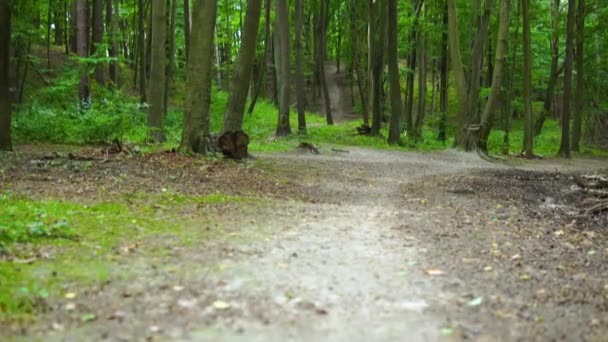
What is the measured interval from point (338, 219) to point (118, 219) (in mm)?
2673

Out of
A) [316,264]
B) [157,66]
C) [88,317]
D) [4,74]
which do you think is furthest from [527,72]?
[88,317]

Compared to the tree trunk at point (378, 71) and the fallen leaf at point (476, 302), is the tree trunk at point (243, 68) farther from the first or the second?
the fallen leaf at point (476, 302)

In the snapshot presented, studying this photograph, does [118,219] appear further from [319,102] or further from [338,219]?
[319,102]

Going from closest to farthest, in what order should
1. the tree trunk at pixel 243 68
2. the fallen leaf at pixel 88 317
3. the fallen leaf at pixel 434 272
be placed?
the fallen leaf at pixel 88 317 < the fallen leaf at pixel 434 272 < the tree trunk at pixel 243 68

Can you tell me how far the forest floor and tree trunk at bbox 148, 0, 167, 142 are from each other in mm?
5673

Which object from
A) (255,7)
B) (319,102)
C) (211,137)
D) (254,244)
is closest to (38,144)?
(211,137)

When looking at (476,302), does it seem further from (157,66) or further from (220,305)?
(157,66)

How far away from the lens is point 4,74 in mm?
12375

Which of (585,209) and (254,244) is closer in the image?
(254,244)

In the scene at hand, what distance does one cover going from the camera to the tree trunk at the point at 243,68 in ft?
45.9

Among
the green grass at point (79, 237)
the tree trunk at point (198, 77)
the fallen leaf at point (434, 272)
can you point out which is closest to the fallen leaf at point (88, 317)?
the green grass at point (79, 237)

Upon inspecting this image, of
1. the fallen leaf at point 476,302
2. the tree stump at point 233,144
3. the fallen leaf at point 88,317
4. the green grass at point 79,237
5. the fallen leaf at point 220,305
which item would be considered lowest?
the fallen leaf at point 88,317

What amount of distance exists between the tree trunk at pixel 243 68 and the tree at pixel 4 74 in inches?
184

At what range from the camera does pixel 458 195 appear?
10484 millimetres
